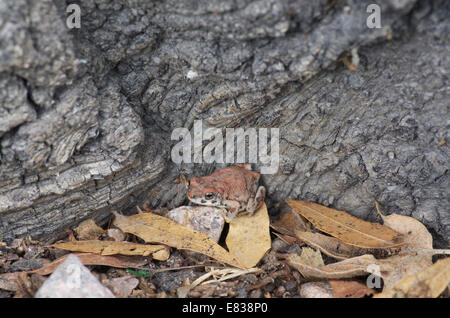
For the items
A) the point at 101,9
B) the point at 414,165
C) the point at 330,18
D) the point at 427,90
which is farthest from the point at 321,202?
the point at 101,9

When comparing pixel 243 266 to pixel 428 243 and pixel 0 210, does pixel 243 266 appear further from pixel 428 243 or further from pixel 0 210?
pixel 0 210

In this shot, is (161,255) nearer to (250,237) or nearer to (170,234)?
(170,234)

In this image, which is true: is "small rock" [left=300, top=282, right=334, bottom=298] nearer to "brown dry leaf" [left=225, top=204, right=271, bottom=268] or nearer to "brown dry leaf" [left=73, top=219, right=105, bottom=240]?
"brown dry leaf" [left=225, top=204, right=271, bottom=268]

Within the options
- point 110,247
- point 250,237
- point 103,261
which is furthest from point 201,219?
point 103,261

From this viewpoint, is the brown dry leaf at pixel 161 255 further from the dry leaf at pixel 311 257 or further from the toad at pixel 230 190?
the dry leaf at pixel 311 257

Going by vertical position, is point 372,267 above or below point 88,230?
below
